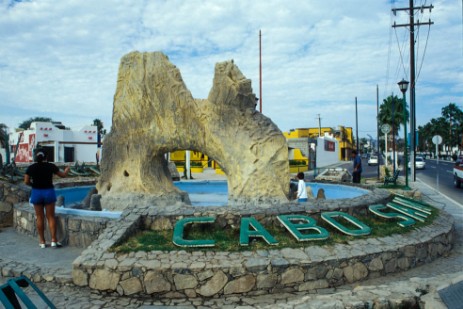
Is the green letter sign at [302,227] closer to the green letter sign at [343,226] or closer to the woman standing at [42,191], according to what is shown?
the green letter sign at [343,226]

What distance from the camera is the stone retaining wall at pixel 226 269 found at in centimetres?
611

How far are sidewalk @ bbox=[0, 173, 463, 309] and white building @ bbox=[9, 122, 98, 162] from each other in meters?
37.0

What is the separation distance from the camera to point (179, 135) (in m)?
12.2

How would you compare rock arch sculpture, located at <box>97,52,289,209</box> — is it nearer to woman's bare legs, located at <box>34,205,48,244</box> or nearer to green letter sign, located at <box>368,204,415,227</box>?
green letter sign, located at <box>368,204,415,227</box>

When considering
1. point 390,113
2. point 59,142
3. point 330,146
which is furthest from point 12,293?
point 330,146

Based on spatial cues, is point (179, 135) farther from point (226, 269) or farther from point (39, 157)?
point (226, 269)

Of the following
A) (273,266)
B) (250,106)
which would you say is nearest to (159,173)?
(250,106)

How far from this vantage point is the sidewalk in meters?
4.92

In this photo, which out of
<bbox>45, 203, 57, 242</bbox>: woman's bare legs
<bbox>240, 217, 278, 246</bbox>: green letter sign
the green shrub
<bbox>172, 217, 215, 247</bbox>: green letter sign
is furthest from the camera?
the green shrub

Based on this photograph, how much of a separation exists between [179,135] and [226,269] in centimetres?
670

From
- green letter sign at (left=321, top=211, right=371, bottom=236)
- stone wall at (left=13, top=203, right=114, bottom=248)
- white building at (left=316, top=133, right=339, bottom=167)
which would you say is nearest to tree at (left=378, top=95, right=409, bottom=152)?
white building at (left=316, top=133, right=339, bottom=167)

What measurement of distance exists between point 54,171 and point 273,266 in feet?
16.5

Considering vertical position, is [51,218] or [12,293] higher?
[51,218]

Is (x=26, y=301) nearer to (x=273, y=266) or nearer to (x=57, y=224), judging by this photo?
(x=273, y=266)
